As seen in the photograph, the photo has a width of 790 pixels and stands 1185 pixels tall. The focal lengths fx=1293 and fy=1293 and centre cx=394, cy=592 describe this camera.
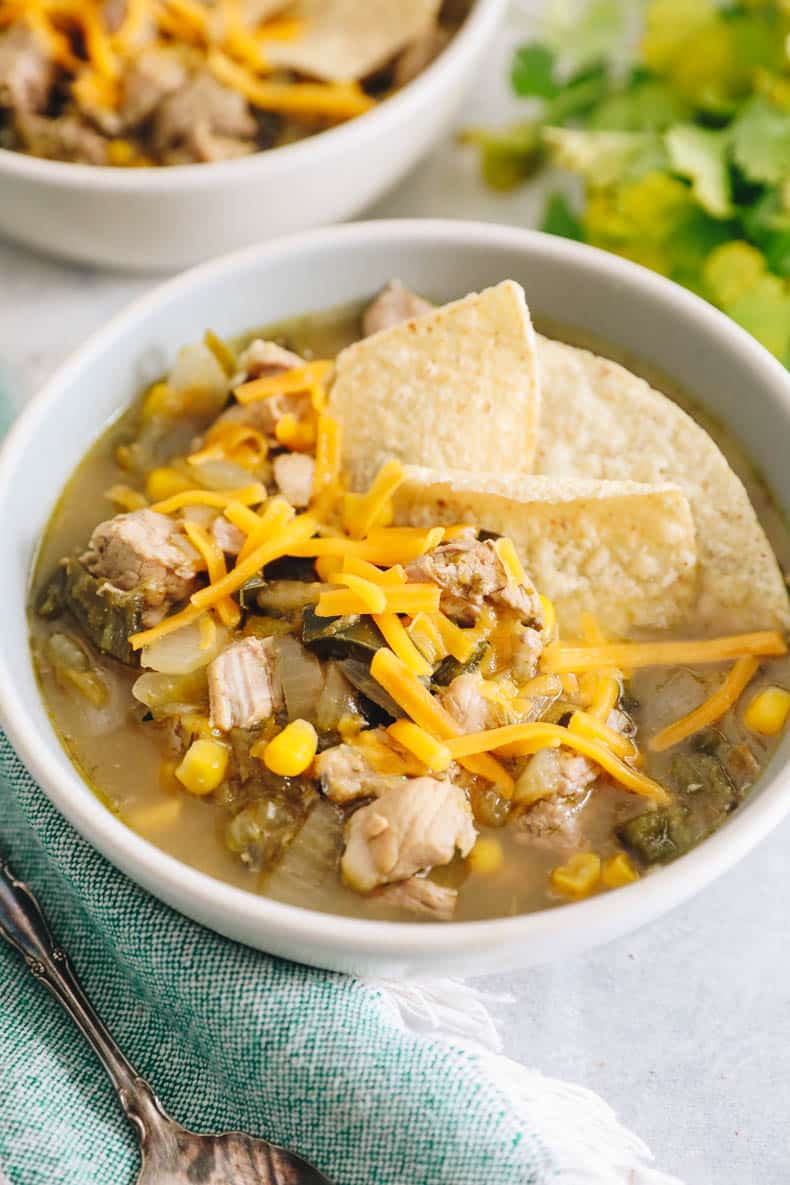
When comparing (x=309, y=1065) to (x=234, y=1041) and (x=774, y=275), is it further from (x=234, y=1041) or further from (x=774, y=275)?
(x=774, y=275)

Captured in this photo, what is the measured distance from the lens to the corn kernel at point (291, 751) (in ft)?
8.68

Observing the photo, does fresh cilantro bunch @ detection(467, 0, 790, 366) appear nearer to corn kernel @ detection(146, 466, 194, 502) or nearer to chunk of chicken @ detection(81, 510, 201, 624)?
corn kernel @ detection(146, 466, 194, 502)

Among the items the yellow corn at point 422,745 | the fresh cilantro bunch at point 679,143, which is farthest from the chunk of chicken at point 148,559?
the fresh cilantro bunch at point 679,143

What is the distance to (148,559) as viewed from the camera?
2.88 meters

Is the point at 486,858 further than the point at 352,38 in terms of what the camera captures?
No

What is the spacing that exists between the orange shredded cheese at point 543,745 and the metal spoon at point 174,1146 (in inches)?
35.6

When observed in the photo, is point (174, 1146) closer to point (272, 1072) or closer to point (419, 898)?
point (272, 1072)

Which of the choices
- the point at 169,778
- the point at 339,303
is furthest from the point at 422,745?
the point at 339,303

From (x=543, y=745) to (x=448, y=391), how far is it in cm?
101

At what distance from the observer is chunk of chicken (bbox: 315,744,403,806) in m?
2.63

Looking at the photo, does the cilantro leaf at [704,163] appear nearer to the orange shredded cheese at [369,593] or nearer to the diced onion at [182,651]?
the orange shredded cheese at [369,593]

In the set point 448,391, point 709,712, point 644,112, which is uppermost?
point 644,112

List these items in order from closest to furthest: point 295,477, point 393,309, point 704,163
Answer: point 295,477
point 393,309
point 704,163

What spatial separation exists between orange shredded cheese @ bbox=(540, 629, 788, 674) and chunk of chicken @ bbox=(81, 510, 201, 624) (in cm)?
84
